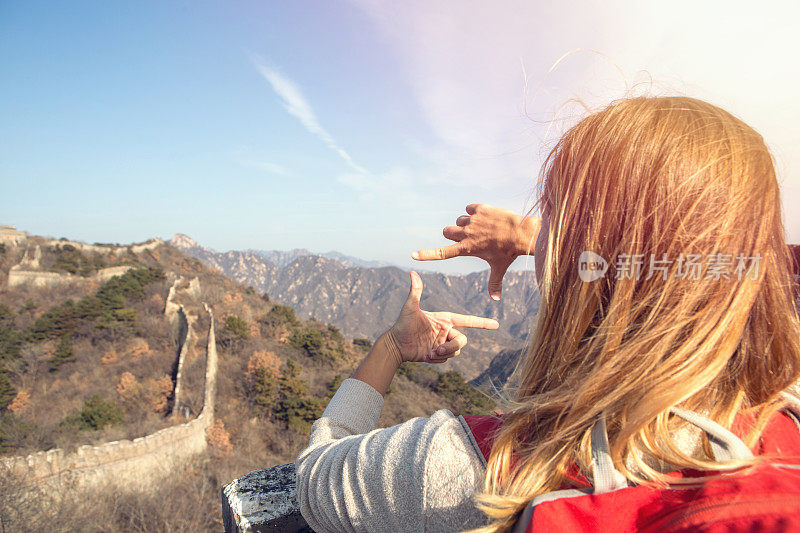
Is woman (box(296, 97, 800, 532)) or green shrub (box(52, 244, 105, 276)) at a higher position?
woman (box(296, 97, 800, 532))

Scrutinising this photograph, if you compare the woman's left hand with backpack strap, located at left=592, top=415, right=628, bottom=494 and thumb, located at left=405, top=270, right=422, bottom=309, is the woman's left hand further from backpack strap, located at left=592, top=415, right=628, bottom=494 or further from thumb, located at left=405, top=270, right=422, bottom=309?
backpack strap, located at left=592, top=415, right=628, bottom=494

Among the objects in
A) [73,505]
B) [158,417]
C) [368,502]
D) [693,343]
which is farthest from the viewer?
[158,417]

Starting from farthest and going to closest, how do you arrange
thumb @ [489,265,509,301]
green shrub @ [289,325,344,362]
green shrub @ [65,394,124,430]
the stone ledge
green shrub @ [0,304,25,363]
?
1. green shrub @ [289,325,344,362]
2. green shrub @ [0,304,25,363]
3. green shrub @ [65,394,124,430]
4. thumb @ [489,265,509,301]
5. the stone ledge

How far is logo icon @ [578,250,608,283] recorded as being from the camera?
2.77ft

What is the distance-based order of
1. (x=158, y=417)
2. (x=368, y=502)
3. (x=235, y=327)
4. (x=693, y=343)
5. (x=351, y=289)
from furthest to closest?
(x=351, y=289) < (x=235, y=327) < (x=158, y=417) < (x=368, y=502) < (x=693, y=343)

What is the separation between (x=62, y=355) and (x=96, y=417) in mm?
8450

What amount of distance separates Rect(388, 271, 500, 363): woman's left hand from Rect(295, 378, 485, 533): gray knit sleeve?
0.53 metres

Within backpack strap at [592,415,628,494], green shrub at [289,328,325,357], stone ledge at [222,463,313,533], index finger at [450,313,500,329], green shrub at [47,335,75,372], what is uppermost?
index finger at [450,313,500,329]

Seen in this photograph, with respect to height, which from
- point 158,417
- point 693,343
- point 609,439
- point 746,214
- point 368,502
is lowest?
point 158,417

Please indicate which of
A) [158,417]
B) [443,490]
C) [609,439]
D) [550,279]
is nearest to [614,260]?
[550,279]

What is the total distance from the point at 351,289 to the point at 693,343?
460ft

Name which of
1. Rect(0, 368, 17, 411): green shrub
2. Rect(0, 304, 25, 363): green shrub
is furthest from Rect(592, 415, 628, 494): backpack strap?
Rect(0, 304, 25, 363): green shrub

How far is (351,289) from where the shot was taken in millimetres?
139500

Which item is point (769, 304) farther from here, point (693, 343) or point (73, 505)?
point (73, 505)
